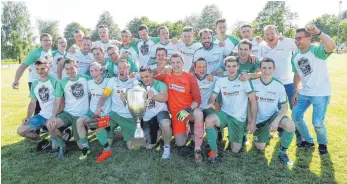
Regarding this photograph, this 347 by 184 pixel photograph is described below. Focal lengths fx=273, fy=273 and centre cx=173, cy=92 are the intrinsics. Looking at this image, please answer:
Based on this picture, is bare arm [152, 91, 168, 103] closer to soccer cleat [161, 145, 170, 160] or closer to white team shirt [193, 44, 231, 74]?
soccer cleat [161, 145, 170, 160]

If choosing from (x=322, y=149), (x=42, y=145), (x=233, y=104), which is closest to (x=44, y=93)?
(x=42, y=145)

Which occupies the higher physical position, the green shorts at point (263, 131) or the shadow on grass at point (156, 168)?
the green shorts at point (263, 131)

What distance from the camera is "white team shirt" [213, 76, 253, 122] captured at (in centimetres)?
499

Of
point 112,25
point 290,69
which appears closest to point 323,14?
point 112,25

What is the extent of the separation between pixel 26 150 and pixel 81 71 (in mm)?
2285

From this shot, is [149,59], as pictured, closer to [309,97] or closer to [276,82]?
[276,82]

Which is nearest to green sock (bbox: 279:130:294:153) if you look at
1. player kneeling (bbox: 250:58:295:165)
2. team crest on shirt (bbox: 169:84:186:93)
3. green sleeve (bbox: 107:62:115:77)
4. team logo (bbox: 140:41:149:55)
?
player kneeling (bbox: 250:58:295:165)

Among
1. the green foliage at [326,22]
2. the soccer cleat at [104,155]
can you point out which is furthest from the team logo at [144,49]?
the green foliage at [326,22]

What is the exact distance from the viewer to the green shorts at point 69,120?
5391 millimetres

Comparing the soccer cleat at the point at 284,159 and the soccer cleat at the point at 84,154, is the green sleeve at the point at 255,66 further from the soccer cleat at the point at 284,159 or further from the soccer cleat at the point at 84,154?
the soccer cleat at the point at 84,154

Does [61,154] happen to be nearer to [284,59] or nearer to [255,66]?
[255,66]

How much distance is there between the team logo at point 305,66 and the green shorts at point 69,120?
4.43 metres

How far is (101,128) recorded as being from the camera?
16.6 feet

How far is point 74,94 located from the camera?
5523 mm
